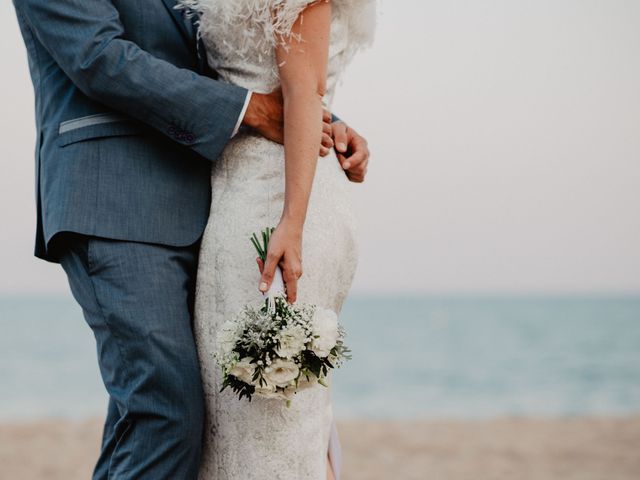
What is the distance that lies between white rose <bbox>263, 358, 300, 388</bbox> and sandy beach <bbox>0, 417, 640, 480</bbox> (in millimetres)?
6048

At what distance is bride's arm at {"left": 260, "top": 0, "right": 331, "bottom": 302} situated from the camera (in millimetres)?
2199

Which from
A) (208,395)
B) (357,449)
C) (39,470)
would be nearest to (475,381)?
(357,449)

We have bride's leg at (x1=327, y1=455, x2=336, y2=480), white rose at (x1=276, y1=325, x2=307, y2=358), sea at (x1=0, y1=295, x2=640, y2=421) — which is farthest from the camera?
sea at (x1=0, y1=295, x2=640, y2=421)

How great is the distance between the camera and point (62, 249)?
234 centimetres

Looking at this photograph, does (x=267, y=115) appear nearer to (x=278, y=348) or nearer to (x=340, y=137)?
(x=340, y=137)

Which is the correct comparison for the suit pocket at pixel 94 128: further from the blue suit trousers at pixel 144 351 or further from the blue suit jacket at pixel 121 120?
the blue suit trousers at pixel 144 351

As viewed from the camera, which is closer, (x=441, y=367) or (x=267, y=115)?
(x=267, y=115)

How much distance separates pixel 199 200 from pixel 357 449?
723 cm

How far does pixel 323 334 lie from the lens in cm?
204

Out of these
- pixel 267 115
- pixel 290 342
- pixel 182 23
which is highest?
pixel 182 23

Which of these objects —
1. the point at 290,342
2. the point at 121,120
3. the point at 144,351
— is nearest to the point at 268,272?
the point at 290,342

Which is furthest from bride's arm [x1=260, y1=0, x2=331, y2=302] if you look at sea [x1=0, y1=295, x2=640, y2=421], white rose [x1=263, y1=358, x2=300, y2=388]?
sea [x1=0, y1=295, x2=640, y2=421]

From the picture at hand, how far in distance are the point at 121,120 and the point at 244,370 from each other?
78 centimetres

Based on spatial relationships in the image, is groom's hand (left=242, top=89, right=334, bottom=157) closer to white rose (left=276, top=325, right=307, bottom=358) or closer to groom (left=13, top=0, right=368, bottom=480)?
groom (left=13, top=0, right=368, bottom=480)
